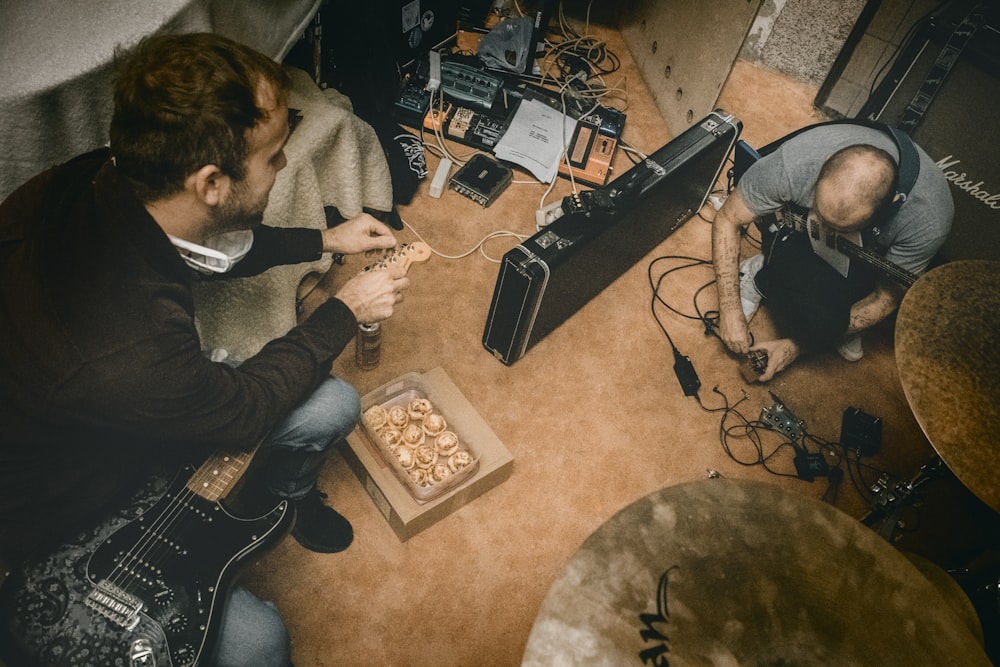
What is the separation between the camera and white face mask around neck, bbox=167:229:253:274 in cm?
119

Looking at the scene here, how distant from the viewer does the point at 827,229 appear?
197cm

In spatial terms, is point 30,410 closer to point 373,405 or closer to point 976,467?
point 373,405

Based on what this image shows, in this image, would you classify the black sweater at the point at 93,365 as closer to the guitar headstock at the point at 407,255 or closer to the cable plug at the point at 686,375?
the guitar headstock at the point at 407,255

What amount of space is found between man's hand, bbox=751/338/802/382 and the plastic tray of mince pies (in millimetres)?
1143

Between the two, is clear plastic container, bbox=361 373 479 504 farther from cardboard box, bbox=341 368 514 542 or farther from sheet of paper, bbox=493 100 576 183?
sheet of paper, bbox=493 100 576 183

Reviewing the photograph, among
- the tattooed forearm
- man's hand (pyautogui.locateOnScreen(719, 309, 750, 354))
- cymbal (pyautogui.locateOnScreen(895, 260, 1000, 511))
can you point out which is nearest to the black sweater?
cymbal (pyautogui.locateOnScreen(895, 260, 1000, 511))

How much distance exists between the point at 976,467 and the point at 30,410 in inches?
65.3

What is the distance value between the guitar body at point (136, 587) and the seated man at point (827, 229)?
176 cm

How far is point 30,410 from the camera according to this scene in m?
0.99

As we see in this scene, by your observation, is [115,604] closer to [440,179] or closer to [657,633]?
[657,633]

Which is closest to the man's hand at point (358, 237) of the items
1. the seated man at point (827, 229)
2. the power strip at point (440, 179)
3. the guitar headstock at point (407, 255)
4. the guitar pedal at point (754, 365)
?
the guitar headstock at point (407, 255)

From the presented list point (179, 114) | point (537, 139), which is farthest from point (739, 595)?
point (537, 139)

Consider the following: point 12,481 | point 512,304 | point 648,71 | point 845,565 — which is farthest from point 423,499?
point 648,71

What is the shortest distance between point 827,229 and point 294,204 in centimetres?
173
